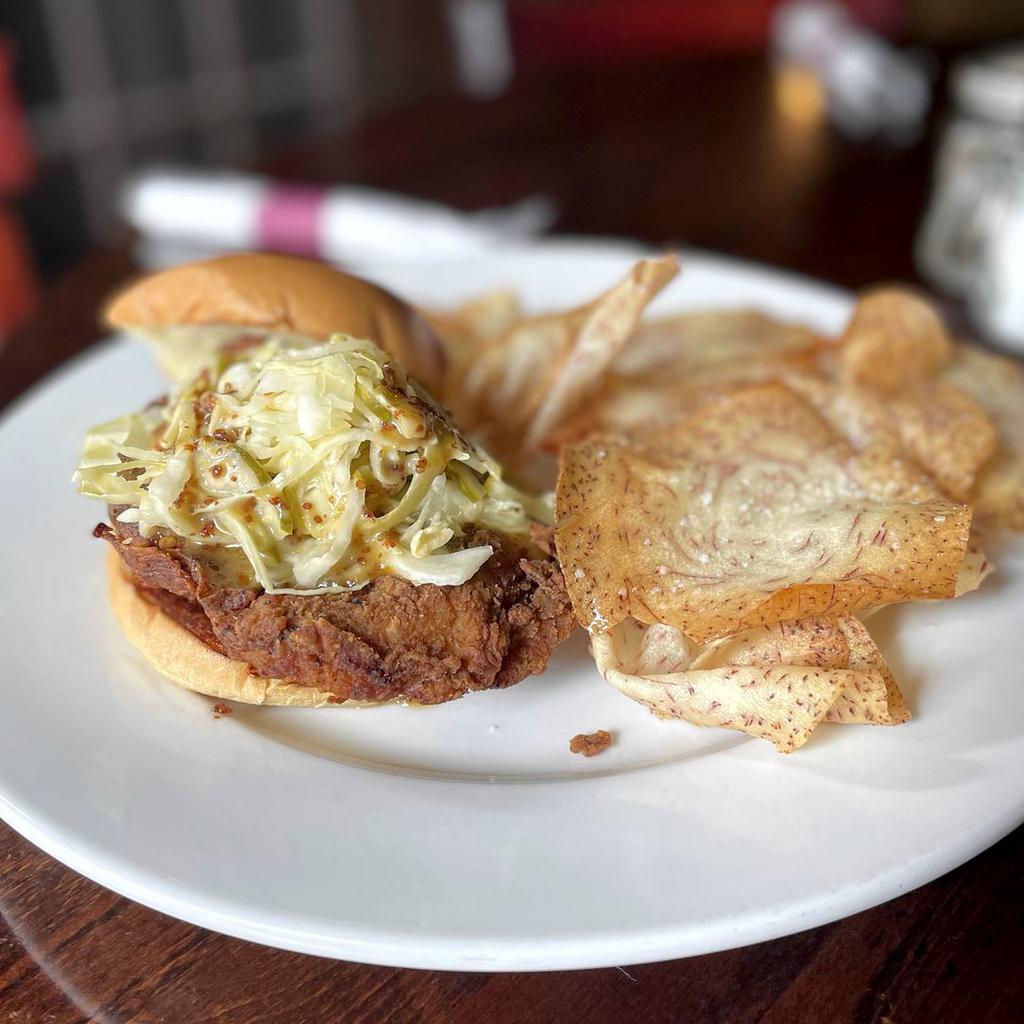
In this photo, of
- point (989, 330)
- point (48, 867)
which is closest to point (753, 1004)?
point (48, 867)

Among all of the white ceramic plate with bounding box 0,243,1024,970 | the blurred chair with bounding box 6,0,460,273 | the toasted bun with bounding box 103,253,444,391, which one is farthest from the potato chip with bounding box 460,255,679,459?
the blurred chair with bounding box 6,0,460,273

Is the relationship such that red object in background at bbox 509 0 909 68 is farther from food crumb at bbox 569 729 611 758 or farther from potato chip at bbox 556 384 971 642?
food crumb at bbox 569 729 611 758

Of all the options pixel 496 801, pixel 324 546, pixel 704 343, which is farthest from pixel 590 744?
pixel 704 343

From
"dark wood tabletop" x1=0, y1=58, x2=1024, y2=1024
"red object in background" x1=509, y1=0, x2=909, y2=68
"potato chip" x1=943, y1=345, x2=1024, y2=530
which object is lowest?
"dark wood tabletop" x1=0, y1=58, x2=1024, y2=1024

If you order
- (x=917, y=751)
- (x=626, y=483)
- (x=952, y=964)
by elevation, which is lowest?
(x=952, y=964)

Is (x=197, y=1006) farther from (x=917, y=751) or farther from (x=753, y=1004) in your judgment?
(x=917, y=751)
